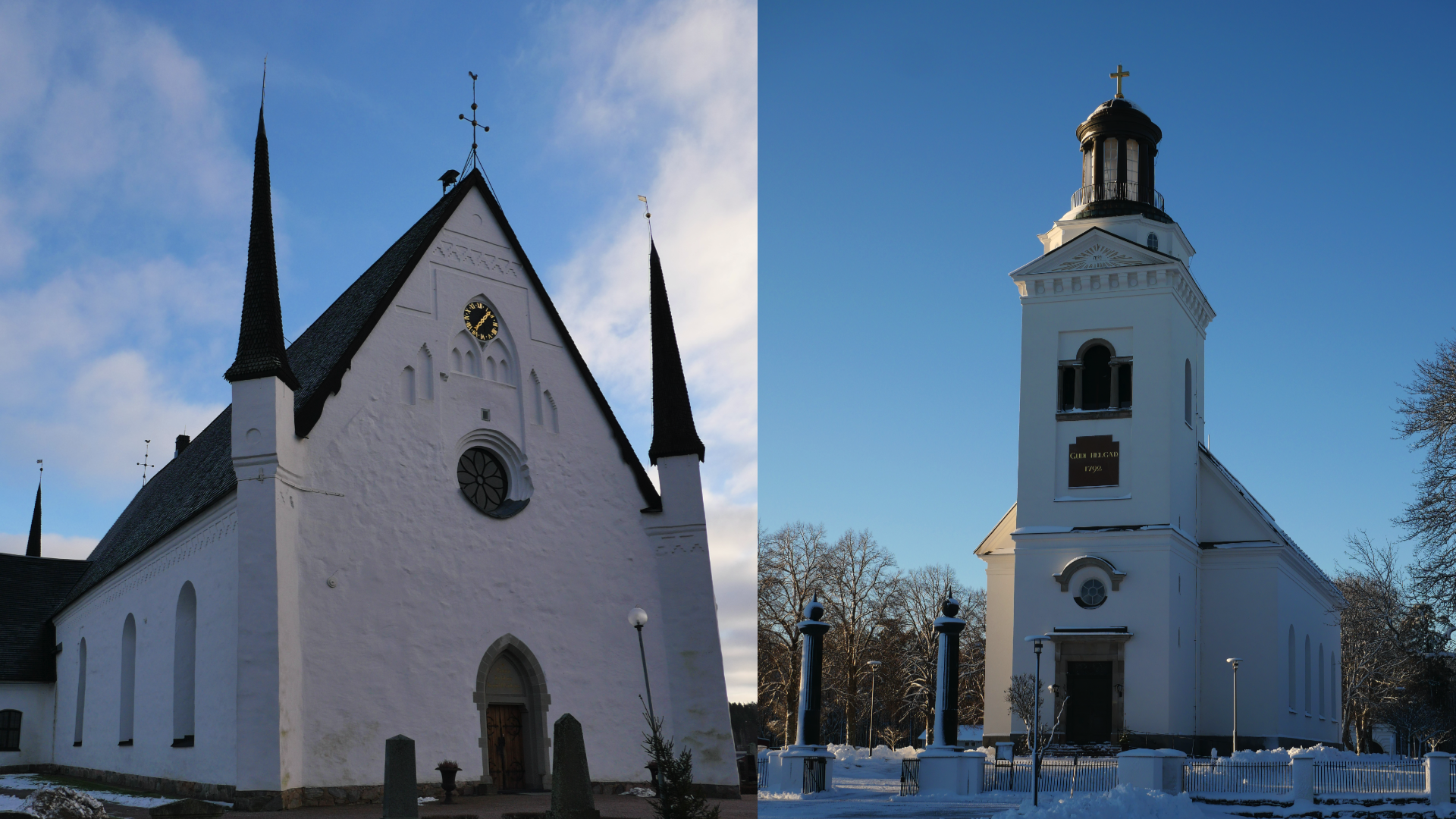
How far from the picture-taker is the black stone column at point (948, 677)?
2142 cm

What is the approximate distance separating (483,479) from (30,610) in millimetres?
21231

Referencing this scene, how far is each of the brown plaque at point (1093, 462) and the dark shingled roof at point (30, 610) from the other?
27.3m

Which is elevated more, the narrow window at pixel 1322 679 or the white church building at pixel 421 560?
the white church building at pixel 421 560

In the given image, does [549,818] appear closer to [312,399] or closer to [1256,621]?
[312,399]

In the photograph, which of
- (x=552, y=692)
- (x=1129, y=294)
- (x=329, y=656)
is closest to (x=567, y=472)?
(x=552, y=692)

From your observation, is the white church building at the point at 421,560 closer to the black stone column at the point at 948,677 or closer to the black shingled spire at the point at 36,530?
the black stone column at the point at 948,677

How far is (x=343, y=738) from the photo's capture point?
17.9m

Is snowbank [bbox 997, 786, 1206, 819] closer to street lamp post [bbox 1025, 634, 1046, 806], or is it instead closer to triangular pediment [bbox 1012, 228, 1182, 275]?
street lamp post [bbox 1025, 634, 1046, 806]

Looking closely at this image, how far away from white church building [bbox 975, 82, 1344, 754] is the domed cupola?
0.25ft

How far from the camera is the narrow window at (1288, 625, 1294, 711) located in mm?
32406

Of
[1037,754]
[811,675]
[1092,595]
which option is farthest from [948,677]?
[1092,595]

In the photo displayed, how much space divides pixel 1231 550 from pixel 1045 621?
582cm

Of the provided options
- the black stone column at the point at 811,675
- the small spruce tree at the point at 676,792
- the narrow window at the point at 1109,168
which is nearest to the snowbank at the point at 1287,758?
the black stone column at the point at 811,675

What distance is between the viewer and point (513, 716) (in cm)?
2044
